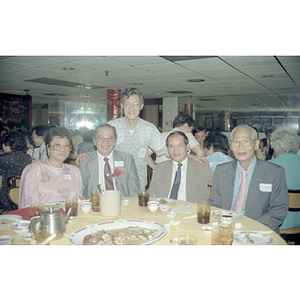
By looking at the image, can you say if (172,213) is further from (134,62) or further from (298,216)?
(134,62)

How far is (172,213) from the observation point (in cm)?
178

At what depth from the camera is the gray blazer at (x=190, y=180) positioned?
2.56 m

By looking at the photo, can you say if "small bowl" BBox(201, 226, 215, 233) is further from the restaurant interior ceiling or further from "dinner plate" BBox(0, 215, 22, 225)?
the restaurant interior ceiling

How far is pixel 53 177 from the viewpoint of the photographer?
7.64ft

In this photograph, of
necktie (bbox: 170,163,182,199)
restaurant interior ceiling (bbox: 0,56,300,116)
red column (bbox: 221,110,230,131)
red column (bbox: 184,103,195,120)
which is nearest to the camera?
necktie (bbox: 170,163,182,199)

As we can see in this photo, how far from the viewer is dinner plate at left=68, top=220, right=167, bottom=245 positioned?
1.39 metres

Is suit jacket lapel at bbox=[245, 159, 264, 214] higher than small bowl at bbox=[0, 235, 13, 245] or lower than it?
higher

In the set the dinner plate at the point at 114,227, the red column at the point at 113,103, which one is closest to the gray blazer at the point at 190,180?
the dinner plate at the point at 114,227

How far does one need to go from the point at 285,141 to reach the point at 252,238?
5.62 ft

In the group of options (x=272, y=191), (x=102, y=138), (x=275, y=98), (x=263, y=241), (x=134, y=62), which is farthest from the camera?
(x=275, y=98)

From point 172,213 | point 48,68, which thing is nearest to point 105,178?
point 172,213

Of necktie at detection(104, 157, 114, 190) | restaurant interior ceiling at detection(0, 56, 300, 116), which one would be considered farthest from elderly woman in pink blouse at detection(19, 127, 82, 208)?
restaurant interior ceiling at detection(0, 56, 300, 116)

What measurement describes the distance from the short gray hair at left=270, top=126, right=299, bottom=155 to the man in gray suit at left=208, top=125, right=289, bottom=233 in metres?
0.73

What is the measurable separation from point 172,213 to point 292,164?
5.37ft
